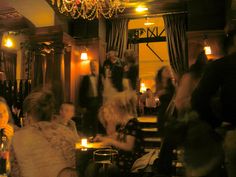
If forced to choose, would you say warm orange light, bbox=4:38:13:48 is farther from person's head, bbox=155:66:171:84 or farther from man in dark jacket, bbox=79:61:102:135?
person's head, bbox=155:66:171:84

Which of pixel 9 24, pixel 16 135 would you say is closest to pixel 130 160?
pixel 16 135

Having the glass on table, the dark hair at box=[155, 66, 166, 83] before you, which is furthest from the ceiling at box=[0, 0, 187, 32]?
the dark hair at box=[155, 66, 166, 83]

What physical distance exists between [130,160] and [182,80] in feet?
4.10

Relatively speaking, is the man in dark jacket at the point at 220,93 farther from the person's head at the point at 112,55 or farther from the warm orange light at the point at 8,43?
the warm orange light at the point at 8,43


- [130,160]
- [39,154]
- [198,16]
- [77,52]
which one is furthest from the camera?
[77,52]

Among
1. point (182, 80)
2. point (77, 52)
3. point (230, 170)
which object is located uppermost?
point (77, 52)

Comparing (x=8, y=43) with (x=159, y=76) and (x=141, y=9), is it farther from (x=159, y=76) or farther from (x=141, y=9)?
(x=159, y=76)

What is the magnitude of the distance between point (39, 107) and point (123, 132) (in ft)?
2.67

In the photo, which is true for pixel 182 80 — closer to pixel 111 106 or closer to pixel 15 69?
pixel 111 106

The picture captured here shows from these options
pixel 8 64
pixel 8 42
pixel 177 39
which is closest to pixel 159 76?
pixel 177 39

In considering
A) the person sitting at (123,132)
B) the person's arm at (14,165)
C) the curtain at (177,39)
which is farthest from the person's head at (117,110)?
the curtain at (177,39)

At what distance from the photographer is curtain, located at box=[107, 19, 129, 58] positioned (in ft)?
20.4

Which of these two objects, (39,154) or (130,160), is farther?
(130,160)

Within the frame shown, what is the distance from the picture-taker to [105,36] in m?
6.42
